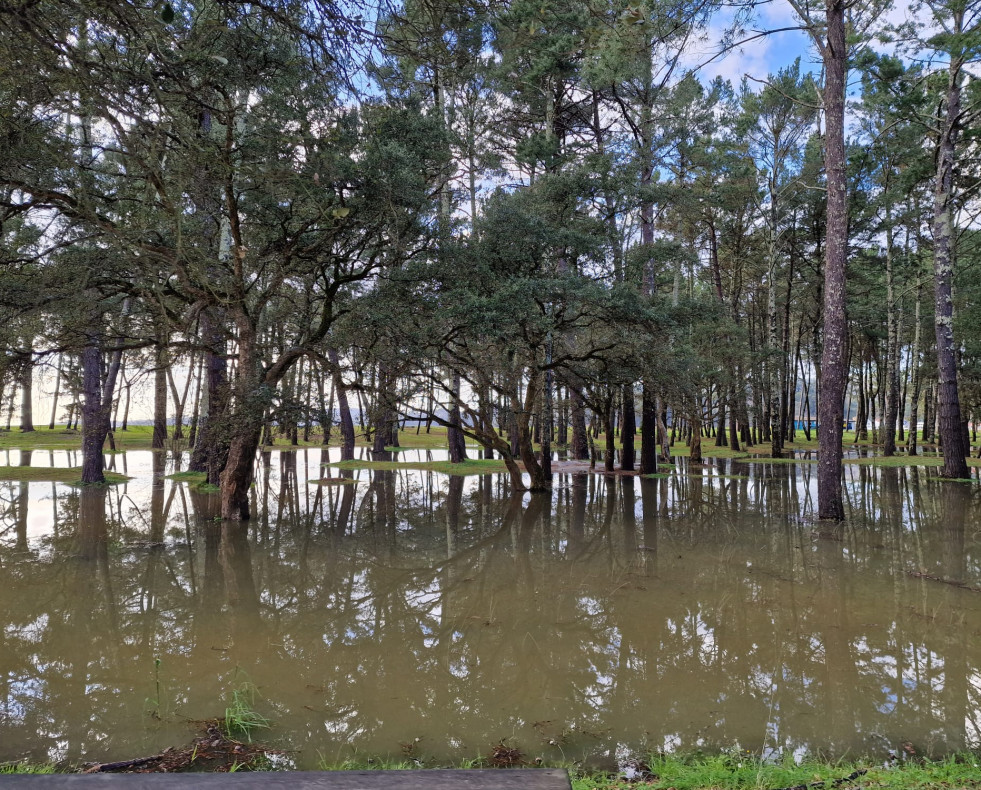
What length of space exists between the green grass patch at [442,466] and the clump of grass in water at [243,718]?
16.8 m

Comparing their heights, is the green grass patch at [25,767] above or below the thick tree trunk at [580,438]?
below

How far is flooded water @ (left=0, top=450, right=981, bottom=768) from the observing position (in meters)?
3.69

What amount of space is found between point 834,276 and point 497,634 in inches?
364

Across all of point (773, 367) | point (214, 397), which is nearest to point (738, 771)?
point (214, 397)

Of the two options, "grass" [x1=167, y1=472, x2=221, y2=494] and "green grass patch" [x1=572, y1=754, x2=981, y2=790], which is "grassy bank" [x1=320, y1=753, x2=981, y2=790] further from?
"grass" [x1=167, y1=472, x2=221, y2=494]

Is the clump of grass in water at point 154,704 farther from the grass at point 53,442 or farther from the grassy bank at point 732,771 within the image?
the grass at point 53,442

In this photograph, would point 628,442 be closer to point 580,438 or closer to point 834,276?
point 580,438

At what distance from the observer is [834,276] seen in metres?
10.9

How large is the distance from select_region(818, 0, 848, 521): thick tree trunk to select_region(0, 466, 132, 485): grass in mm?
17467

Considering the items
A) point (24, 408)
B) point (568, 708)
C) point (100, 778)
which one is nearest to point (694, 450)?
point (568, 708)

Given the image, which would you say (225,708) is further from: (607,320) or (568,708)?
(607,320)

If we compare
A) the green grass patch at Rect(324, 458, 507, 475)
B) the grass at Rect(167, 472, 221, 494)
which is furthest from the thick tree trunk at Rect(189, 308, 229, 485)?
the green grass patch at Rect(324, 458, 507, 475)

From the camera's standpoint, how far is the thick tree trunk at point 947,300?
1636cm

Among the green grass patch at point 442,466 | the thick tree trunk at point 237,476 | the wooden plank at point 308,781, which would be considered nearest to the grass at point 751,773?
the wooden plank at point 308,781
